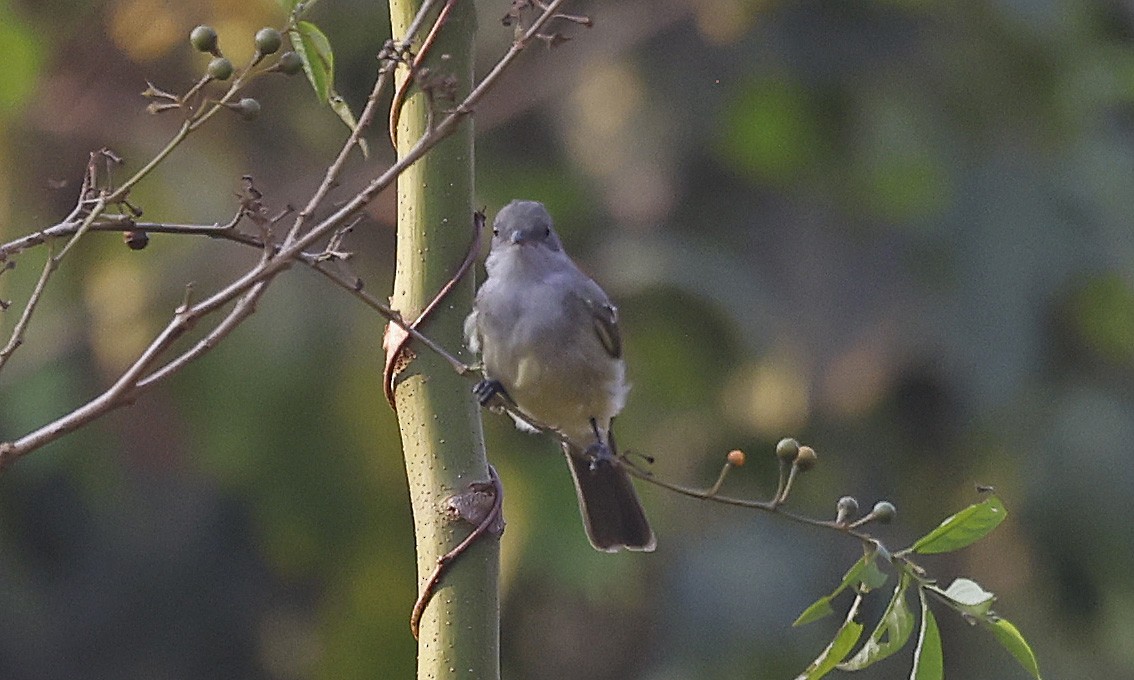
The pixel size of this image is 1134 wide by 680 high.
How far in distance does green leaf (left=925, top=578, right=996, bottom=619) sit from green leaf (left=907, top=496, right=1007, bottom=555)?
0.18 ft

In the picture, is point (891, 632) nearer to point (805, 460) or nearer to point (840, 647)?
point (840, 647)

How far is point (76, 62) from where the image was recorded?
741 centimetres

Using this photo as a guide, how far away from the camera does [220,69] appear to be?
2.31 meters

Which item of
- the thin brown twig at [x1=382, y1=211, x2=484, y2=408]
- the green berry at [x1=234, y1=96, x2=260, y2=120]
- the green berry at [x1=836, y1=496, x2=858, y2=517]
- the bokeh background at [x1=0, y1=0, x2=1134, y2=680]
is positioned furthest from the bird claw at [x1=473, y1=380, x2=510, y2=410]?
the bokeh background at [x1=0, y1=0, x2=1134, y2=680]

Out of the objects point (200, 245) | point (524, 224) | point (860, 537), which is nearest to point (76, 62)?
point (200, 245)

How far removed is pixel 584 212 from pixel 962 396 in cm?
227

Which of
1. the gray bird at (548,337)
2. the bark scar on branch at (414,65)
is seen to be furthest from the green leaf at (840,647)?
the gray bird at (548,337)

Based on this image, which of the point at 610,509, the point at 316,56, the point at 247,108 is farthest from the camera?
the point at 610,509

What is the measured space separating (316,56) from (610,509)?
211cm

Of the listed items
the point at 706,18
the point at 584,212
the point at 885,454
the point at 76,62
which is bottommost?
the point at 885,454

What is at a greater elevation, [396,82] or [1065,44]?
[396,82]

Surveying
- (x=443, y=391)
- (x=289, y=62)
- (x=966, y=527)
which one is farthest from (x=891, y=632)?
(x=289, y=62)

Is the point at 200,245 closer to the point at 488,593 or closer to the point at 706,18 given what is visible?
the point at 706,18

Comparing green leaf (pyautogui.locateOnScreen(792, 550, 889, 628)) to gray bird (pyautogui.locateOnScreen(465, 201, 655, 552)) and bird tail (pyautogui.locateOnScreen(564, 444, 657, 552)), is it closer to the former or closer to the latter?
gray bird (pyautogui.locateOnScreen(465, 201, 655, 552))
